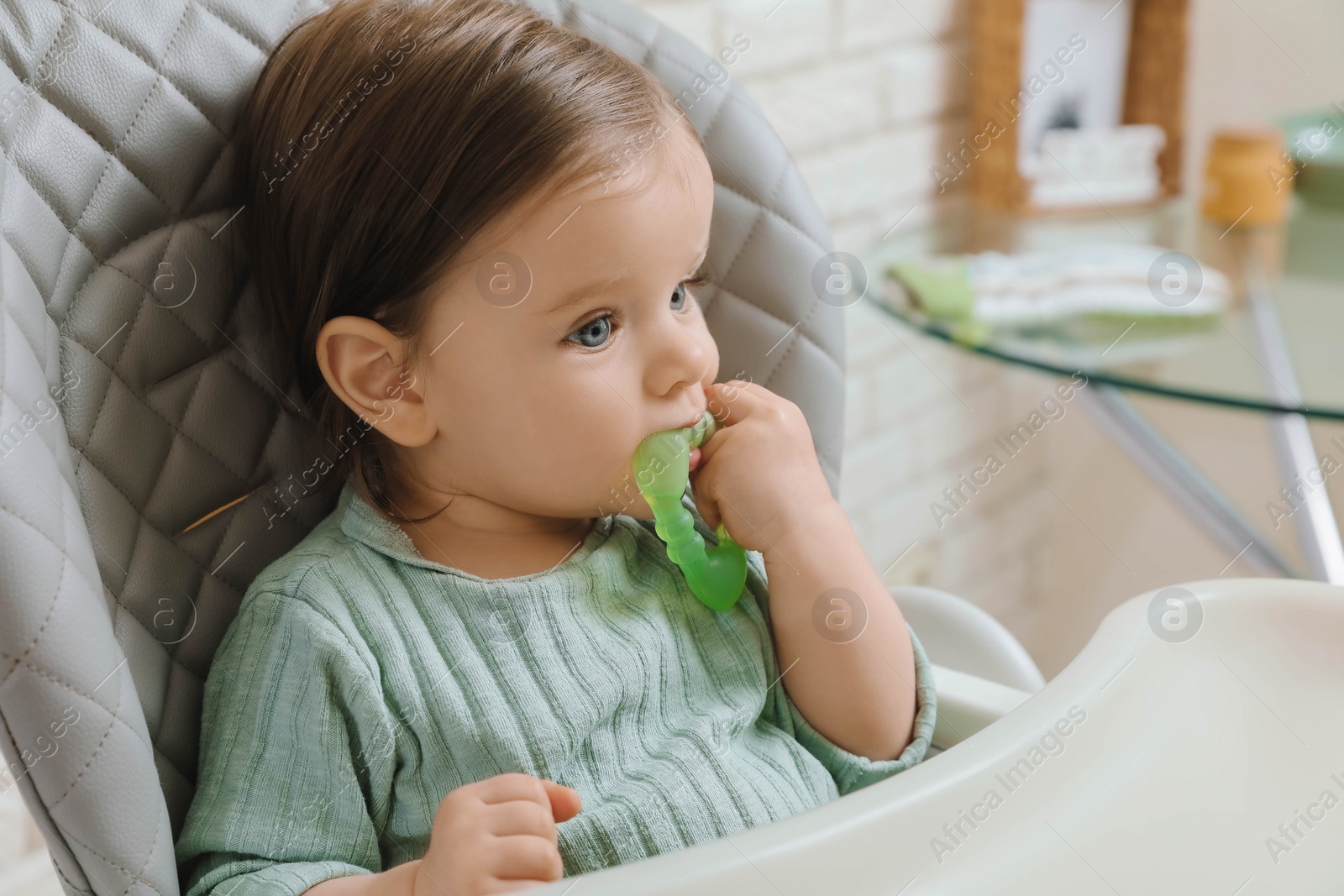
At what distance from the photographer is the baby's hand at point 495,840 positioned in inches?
20.6

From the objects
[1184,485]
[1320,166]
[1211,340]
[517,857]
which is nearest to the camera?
[517,857]

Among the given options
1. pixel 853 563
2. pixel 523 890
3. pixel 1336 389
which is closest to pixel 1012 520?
pixel 1336 389

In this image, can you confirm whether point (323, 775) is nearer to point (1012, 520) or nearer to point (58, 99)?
point (58, 99)

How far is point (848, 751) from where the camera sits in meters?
0.71

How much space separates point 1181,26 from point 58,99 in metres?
1.51

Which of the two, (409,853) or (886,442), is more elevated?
(409,853)

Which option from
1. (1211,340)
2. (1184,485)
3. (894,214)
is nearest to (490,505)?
(1211,340)

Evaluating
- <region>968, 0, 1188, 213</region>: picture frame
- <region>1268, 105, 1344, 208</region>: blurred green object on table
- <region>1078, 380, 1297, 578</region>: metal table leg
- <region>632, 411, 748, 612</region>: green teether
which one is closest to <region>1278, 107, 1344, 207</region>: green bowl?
<region>1268, 105, 1344, 208</region>: blurred green object on table

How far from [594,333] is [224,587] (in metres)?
0.24

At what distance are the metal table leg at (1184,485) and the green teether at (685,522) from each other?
0.66 metres

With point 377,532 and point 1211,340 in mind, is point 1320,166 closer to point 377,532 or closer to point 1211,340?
point 1211,340

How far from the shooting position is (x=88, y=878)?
1.76 ft

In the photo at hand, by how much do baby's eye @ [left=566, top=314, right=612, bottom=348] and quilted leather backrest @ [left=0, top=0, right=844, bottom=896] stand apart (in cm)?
18

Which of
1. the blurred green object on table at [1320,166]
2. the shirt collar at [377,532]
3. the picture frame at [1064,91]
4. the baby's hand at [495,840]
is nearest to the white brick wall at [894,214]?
the picture frame at [1064,91]
